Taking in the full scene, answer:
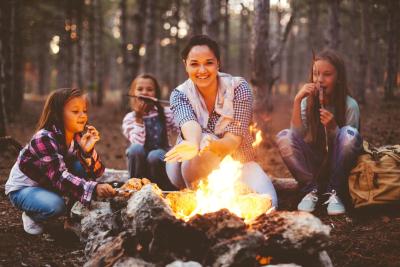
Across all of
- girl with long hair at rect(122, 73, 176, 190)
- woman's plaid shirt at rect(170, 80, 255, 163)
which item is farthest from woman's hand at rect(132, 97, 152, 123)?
woman's plaid shirt at rect(170, 80, 255, 163)

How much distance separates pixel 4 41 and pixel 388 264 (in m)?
9.15

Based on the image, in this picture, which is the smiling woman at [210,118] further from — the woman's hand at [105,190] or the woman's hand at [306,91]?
the woman's hand at [306,91]

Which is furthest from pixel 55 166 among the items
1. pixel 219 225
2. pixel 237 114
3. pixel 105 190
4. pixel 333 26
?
pixel 333 26

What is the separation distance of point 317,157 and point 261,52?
313 cm

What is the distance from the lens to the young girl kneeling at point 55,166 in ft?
12.2

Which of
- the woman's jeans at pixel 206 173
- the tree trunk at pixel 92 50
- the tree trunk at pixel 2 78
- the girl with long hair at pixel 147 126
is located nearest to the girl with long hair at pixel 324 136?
the woman's jeans at pixel 206 173

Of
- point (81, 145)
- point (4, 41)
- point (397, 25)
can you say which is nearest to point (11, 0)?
point (4, 41)

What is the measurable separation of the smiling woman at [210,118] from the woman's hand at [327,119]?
0.84 m

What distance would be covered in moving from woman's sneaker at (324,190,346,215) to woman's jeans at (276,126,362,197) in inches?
4.9

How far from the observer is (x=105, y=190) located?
3.63m

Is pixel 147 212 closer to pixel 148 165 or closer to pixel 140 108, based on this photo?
pixel 148 165

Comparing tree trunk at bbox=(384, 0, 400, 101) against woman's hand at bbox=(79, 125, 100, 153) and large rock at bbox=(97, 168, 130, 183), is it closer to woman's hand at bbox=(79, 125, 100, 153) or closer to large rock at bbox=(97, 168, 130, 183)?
large rock at bbox=(97, 168, 130, 183)

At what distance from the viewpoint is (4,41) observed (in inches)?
366

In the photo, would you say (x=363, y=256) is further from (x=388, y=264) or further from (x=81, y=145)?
(x=81, y=145)
